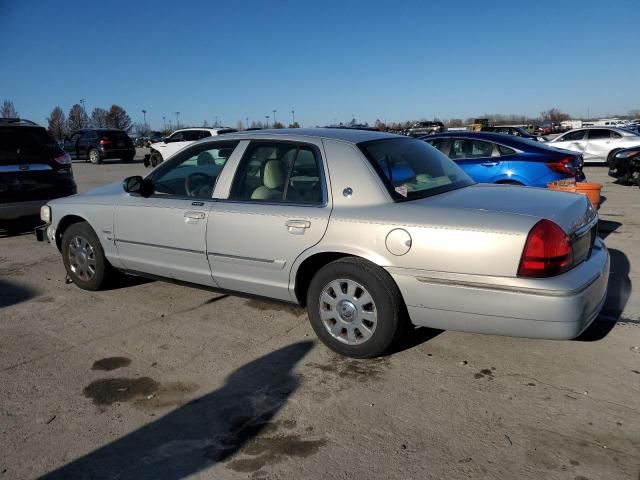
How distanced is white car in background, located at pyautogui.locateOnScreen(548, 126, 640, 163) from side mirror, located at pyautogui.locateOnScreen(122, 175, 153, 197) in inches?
676

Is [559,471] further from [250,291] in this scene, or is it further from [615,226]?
[615,226]

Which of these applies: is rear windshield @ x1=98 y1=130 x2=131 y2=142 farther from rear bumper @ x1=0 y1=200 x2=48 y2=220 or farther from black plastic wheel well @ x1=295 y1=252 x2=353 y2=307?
black plastic wheel well @ x1=295 y1=252 x2=353 y2=307

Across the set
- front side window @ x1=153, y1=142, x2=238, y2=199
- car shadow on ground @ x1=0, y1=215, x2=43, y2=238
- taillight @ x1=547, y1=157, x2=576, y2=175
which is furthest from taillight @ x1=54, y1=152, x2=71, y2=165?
taillight @ x1=547, y1=157, x2=576, y2=175

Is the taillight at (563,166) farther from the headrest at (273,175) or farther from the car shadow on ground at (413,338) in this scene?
the headrest at (273,175)

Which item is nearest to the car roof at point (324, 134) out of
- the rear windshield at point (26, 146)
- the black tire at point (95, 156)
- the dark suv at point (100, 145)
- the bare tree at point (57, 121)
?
the rear windshield at point (26, 146)

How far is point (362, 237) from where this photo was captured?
11.7 ft

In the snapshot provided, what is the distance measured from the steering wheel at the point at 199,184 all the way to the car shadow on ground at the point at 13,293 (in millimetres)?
2135

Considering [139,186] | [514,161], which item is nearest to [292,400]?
[139,186]

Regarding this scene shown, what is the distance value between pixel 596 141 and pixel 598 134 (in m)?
0.29

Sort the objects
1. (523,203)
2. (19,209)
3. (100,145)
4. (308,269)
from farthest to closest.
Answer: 1. (100,145)
2. (19,209)
3. (308,269)
4. (523,203)

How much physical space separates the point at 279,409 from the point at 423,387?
0.91 meters

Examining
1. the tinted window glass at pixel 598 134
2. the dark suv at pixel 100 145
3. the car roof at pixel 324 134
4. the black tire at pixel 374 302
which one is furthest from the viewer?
the dark suv at pixel 100 145

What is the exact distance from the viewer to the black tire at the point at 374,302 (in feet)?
11.5

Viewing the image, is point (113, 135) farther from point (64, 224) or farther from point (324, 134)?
point (324, 134)
